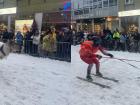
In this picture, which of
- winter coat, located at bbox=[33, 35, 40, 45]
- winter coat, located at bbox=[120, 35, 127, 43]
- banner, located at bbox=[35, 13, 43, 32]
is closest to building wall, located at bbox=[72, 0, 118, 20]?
winter coat, located at bbox=[33, 35, 40, 45]

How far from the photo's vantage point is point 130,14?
530 inches

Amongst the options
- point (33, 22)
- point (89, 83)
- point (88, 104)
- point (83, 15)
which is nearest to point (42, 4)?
point (33, 22)

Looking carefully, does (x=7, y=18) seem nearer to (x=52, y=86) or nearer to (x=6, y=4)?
(x=6, y=4)

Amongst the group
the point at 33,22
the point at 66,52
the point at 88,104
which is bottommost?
the point at 88,104

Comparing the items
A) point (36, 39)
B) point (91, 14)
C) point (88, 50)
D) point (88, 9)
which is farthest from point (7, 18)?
point (91, 14)

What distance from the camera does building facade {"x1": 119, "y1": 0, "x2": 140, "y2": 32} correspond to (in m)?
12.3

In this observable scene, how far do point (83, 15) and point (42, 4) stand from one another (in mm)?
3238

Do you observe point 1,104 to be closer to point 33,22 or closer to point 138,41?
point 33,22

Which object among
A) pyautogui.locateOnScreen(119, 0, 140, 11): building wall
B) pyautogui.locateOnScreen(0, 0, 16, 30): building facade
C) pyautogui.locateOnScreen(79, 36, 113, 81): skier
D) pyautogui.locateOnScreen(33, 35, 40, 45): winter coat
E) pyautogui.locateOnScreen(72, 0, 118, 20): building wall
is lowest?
pyautogui.locateOnScreen(79, 36, 113, 81): skier

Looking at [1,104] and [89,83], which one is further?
[89,83]

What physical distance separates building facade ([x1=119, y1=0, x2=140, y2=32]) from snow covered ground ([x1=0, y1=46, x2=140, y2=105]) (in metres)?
6.49

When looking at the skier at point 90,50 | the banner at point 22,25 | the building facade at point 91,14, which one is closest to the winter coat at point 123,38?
the building facade at point 91,14

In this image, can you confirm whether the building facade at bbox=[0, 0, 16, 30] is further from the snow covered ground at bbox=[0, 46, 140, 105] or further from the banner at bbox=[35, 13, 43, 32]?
the snow covered ground at bbox=[0, 46, 140, 105]

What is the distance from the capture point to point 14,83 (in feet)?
13.2
